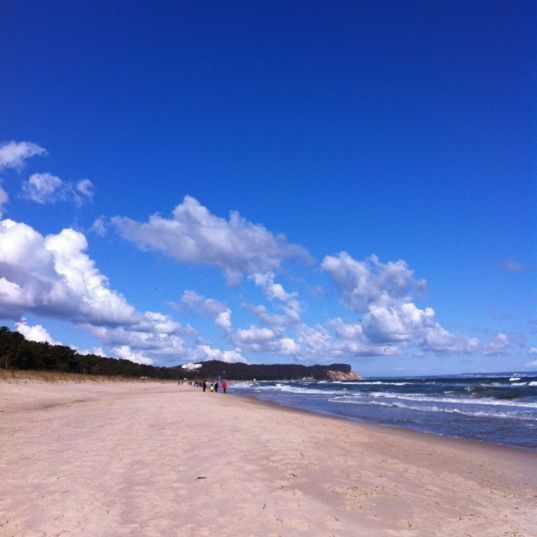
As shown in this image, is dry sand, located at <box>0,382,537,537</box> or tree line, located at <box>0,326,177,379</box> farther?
→ tree line, located at <box>0,326,177,379</box>

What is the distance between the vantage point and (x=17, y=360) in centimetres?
8112

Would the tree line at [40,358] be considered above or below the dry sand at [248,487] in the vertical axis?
above

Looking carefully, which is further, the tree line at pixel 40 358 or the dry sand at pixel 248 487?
the tree line at pixel 40 358

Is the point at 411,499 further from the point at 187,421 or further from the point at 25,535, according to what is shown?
the point at 187,421

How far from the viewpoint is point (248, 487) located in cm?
852

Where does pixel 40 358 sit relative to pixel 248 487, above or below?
above

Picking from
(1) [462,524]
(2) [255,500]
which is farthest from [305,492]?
(1) [462,524]

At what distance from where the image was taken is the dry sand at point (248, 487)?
269 inches

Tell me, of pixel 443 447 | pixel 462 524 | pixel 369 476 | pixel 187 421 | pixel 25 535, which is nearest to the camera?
pixel 25 535

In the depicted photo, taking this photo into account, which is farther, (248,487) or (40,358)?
(40,358)

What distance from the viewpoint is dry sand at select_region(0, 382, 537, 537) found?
22.4 feet

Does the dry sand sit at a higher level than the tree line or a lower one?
lower

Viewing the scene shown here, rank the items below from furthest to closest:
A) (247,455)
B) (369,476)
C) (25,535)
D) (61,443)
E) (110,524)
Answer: (61,443)
(247,455)
(369,476)
(110,524)
(25,535)

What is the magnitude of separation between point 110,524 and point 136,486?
193 centimetres
